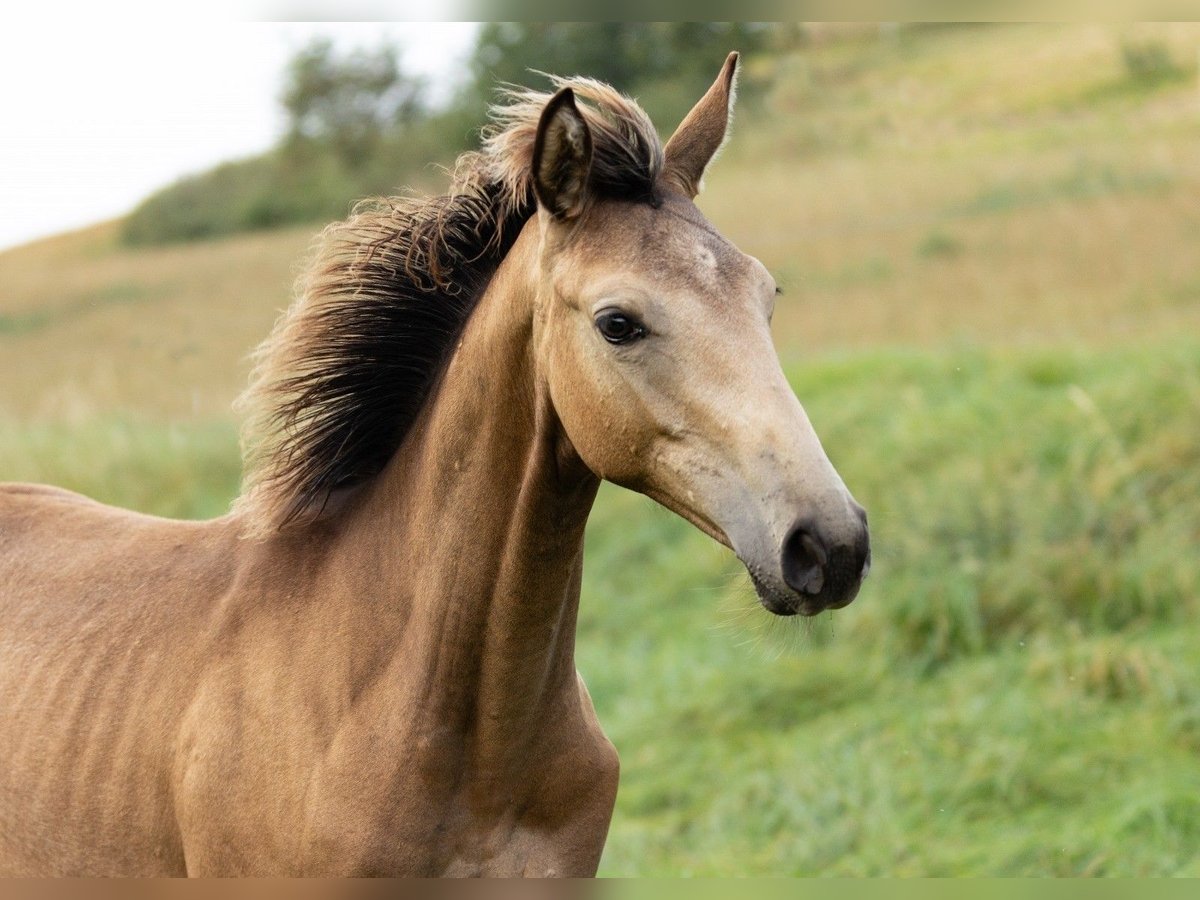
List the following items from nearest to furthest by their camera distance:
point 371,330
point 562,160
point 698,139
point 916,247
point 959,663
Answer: point 562,160 → point 698,139 → point 371,330 → point 959,663 → point 916,247

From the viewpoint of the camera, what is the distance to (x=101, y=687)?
303 centimetres

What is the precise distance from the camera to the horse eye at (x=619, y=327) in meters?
2.37

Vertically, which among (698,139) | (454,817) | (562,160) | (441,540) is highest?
(562,160)

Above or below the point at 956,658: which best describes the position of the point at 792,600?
above

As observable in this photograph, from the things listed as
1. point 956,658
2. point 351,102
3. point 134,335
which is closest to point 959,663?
point 956,658

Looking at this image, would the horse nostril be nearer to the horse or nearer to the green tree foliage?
the horse

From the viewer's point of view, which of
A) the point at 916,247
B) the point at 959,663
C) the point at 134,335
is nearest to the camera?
the point at 959,663

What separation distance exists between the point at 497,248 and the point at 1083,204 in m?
10.7

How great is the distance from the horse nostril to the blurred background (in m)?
0.48

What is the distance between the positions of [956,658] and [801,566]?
4666 millimetres

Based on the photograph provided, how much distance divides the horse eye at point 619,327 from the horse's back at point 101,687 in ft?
3.89

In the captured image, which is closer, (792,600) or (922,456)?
(792,600)

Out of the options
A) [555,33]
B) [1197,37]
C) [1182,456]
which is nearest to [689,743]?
[1182,456]

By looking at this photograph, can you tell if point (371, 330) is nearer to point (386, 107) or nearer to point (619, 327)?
point (619, 327)
